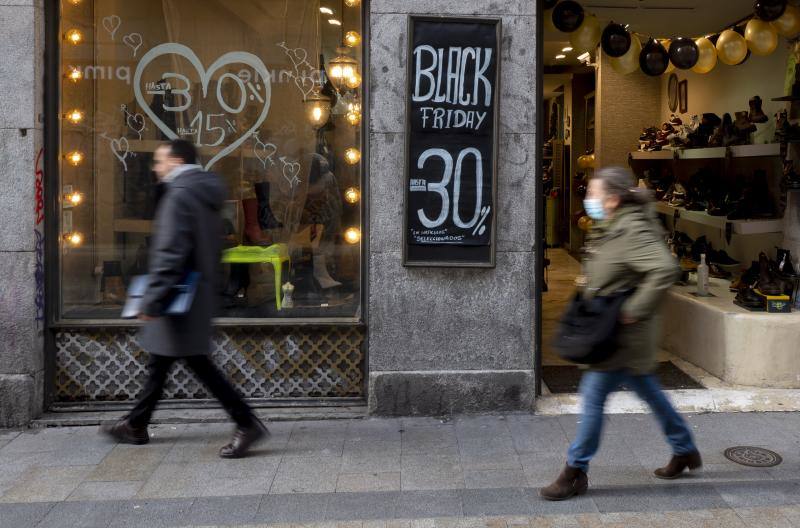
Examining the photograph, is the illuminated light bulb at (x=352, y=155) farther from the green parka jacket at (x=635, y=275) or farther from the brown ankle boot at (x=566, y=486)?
the brown ankle boot at (x=566, y=486)

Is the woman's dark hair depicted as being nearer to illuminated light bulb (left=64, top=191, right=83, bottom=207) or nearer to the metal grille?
the metal grille

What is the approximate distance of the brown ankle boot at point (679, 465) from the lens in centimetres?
491

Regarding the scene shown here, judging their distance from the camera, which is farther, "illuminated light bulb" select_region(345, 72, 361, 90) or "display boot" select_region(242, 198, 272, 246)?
"display boot" select_region(242, 198, 272, 246)

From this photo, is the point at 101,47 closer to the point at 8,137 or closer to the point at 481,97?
the point at 8,137

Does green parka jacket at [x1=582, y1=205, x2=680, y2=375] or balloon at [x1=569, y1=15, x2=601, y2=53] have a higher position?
balloon at [x1=569, y1=15, x2=601, y2=53]

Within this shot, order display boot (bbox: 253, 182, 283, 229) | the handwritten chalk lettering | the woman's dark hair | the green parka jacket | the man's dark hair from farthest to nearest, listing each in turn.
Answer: display boot (bbox: 253, 182, 283, 229), the handwritten chalk lettering, the man's dark hair, the woman's dark hair, the green parka jacket

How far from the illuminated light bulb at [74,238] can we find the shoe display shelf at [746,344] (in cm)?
519

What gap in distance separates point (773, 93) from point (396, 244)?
467 centimetres

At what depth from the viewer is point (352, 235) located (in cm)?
658

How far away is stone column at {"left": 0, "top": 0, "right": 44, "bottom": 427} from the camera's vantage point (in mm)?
6000

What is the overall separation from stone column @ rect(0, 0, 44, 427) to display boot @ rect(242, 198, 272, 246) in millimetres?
1508

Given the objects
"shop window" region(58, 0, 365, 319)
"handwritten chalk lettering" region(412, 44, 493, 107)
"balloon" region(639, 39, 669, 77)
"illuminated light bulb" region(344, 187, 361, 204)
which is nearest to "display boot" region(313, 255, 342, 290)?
"shop window" region(58, 0, 365, 319)

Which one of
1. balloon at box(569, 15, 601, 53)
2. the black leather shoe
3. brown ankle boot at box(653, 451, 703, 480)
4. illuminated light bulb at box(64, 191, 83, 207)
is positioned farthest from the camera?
balloon at box(569, 15, 601, 53)

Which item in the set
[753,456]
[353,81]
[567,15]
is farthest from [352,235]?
[753,456]
